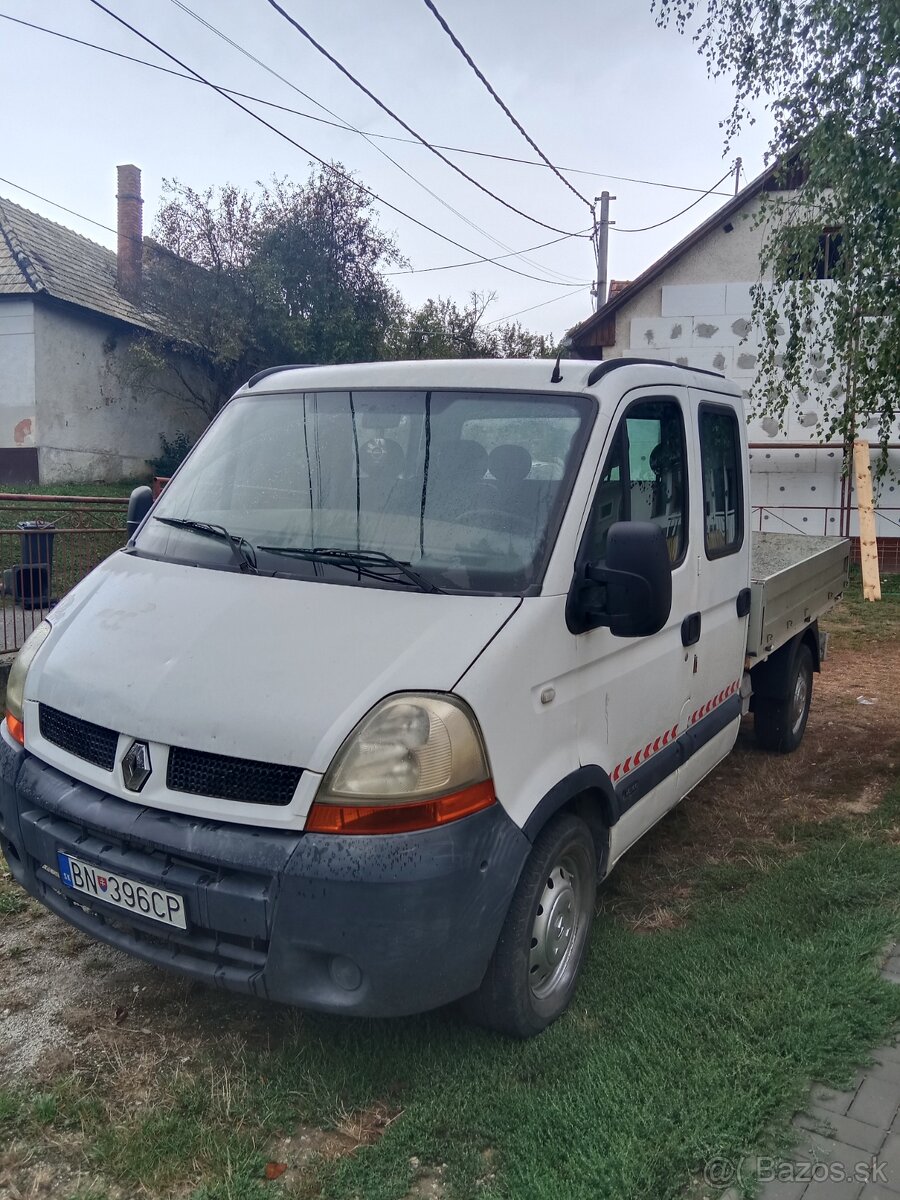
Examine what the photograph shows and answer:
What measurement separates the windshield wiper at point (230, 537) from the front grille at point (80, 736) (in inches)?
27.2

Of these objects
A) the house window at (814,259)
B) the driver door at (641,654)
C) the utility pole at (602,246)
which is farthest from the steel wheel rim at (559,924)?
the utility pole at (602,246)

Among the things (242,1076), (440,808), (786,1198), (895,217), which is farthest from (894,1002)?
(895,217)

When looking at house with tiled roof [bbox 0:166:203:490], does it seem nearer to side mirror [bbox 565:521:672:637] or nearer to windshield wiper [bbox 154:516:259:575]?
windshield wiper [bbox 154:516:259:575]

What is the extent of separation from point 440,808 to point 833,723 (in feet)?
17.3

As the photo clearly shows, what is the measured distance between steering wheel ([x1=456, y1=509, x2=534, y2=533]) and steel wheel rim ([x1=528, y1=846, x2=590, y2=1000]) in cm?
104

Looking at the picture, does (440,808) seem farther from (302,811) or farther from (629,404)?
(629,404)

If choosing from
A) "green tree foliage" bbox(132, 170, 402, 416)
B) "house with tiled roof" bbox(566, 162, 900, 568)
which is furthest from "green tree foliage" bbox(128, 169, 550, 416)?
"house with tiled roof" bbox(566, 162, 900, 568)

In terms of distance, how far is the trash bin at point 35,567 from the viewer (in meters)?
7.53

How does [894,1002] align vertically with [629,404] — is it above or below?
below

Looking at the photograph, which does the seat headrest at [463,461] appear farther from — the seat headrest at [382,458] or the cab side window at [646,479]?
the cab side window at [646,479]

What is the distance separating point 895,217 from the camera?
15.7 ft

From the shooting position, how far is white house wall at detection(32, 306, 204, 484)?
2058 centimetres

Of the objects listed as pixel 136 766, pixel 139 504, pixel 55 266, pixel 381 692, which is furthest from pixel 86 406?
pixel 381 692

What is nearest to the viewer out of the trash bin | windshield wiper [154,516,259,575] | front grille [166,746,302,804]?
front grille [166,746,302,804]
